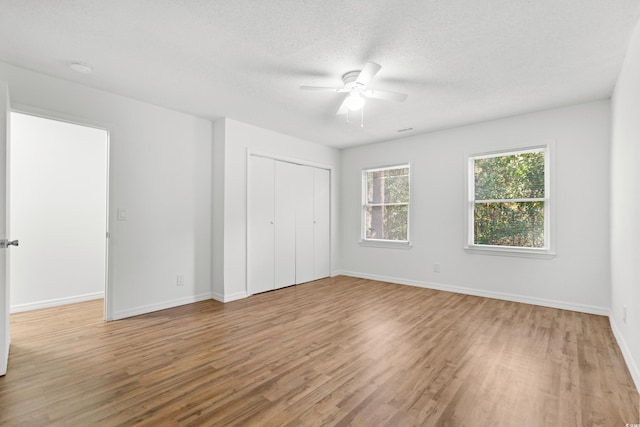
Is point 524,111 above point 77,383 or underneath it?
above

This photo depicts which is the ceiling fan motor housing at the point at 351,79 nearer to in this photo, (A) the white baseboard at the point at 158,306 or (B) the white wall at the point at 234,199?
(B) the white wall at the point at 234,199

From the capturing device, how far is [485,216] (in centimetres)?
448

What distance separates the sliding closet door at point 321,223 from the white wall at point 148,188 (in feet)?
6.60

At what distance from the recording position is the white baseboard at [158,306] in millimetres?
3448

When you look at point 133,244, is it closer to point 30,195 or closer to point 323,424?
point 30,195

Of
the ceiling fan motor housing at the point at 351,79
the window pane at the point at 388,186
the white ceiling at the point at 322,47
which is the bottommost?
the window pane at the point at 388,186

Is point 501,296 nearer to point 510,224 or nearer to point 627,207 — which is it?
point 510,224

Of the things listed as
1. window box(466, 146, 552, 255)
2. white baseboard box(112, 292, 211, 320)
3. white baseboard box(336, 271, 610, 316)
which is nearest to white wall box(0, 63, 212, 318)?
white baseboard box(112, 292, 211, 320)

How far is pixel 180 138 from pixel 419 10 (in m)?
3.24

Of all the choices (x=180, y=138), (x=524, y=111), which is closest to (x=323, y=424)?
(x=180, y=138)

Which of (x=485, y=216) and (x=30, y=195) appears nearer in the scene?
(x=30, y=195)

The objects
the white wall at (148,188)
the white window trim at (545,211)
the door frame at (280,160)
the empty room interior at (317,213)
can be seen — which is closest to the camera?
the empty room interior at (317,213)

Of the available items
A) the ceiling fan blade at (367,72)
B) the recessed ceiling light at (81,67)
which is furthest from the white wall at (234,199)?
the ceiling fan blade at (367,72)

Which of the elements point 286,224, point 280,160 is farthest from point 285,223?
point 280,160
